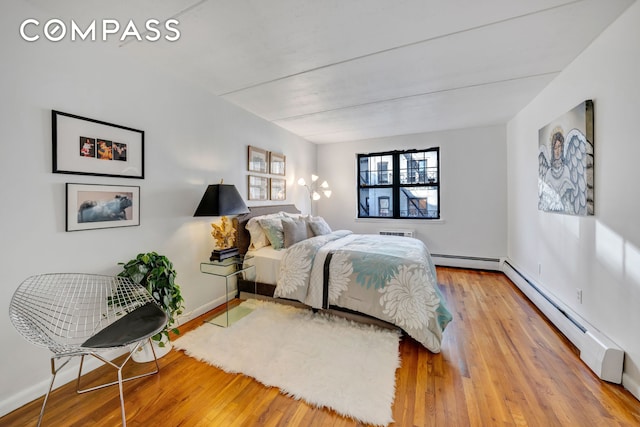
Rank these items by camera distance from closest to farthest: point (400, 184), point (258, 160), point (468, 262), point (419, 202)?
point (258, 160), point (468, 262), point (419, 202), point (400, 184)

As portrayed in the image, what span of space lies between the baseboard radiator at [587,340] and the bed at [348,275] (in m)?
0.92

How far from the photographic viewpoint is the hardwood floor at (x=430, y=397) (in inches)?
56.1

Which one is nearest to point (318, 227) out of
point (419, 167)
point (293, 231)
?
point (293, 231)

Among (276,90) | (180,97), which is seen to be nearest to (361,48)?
(276,90)

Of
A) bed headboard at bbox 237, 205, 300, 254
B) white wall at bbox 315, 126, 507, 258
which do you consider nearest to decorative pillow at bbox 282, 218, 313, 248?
bed headboard at bbox 237, 205, 300, 254

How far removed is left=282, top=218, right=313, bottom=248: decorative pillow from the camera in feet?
10.0

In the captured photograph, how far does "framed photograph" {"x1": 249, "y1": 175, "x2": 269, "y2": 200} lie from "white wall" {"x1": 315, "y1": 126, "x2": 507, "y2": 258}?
2299mm

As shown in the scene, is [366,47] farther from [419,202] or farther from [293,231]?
[419,202]

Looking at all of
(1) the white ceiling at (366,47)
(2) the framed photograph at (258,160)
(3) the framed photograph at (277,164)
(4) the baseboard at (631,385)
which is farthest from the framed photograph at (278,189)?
(4) the baseboard at (631,385)

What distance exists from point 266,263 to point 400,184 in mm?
3161

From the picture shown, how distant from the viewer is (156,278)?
1939 mm

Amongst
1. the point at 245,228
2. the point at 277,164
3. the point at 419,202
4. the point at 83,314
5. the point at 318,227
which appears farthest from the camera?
the point at 419,202

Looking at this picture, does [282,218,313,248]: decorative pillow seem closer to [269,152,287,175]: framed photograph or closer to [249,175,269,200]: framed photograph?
[249,175,269,200]: framed photograph

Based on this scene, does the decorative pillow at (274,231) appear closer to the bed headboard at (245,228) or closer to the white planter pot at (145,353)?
the bed headboard at (245,228)
